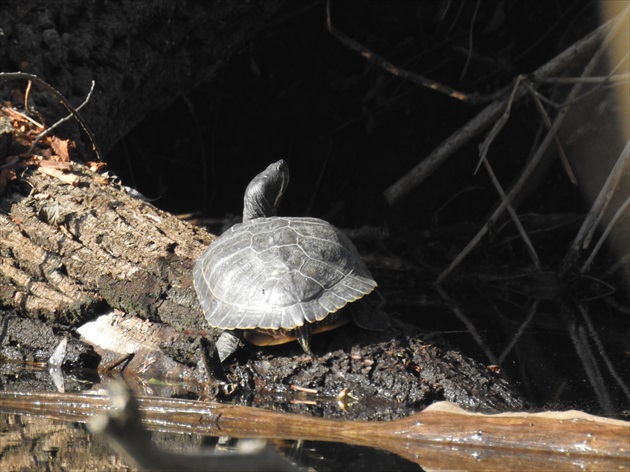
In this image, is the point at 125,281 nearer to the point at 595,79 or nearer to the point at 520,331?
the point at 520,331

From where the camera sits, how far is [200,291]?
3.31 meters

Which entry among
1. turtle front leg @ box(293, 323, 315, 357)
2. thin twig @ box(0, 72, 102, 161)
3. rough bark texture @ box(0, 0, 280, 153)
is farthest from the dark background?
turtle front leg @ box(293, 323, 315, 357)

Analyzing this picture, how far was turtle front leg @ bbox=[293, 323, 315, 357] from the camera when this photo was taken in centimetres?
308

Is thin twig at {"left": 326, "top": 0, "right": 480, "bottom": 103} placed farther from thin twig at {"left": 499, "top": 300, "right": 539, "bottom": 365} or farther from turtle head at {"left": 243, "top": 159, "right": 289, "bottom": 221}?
turtle head at {"left": 243, "top": 159, "right": 289, "bottom": 221}

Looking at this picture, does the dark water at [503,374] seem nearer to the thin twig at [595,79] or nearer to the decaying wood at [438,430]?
the decaying wood at [438,430]

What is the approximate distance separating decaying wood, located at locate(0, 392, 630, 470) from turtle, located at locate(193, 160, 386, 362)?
49cm

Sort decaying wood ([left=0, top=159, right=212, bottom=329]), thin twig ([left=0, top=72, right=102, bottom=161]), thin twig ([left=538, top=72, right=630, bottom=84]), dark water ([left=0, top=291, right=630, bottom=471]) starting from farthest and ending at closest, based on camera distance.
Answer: thin twig ([left=538, top=72, right=630, bottom=84]), thin twig ([left=0, top=72, right=102, bottom=161]), decaying wood ([left=0, top=159, right=212, bottom=329]), dark water ([left=0, top=291, right=630, bottom=471])

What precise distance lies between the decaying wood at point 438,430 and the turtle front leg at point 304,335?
51 centimetres

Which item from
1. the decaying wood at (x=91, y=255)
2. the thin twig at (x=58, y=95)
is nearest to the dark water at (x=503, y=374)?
the decaying wood at (x=91, y=255)

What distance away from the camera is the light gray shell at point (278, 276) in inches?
120

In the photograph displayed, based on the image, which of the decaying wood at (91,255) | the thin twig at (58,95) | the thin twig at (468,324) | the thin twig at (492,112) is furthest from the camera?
the thin twig at (492,112)

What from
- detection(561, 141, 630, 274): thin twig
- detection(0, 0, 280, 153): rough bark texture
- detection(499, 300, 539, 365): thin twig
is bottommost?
detection(499, 300, 539, 365): thin twig

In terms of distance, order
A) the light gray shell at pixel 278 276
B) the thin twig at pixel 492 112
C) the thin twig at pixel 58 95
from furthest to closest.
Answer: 1. the thin twig at pixel 492 112
2. the thin twig at pixel 58 95
3. the light gray shell at pixel 278 276

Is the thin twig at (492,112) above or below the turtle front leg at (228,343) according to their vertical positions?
above
